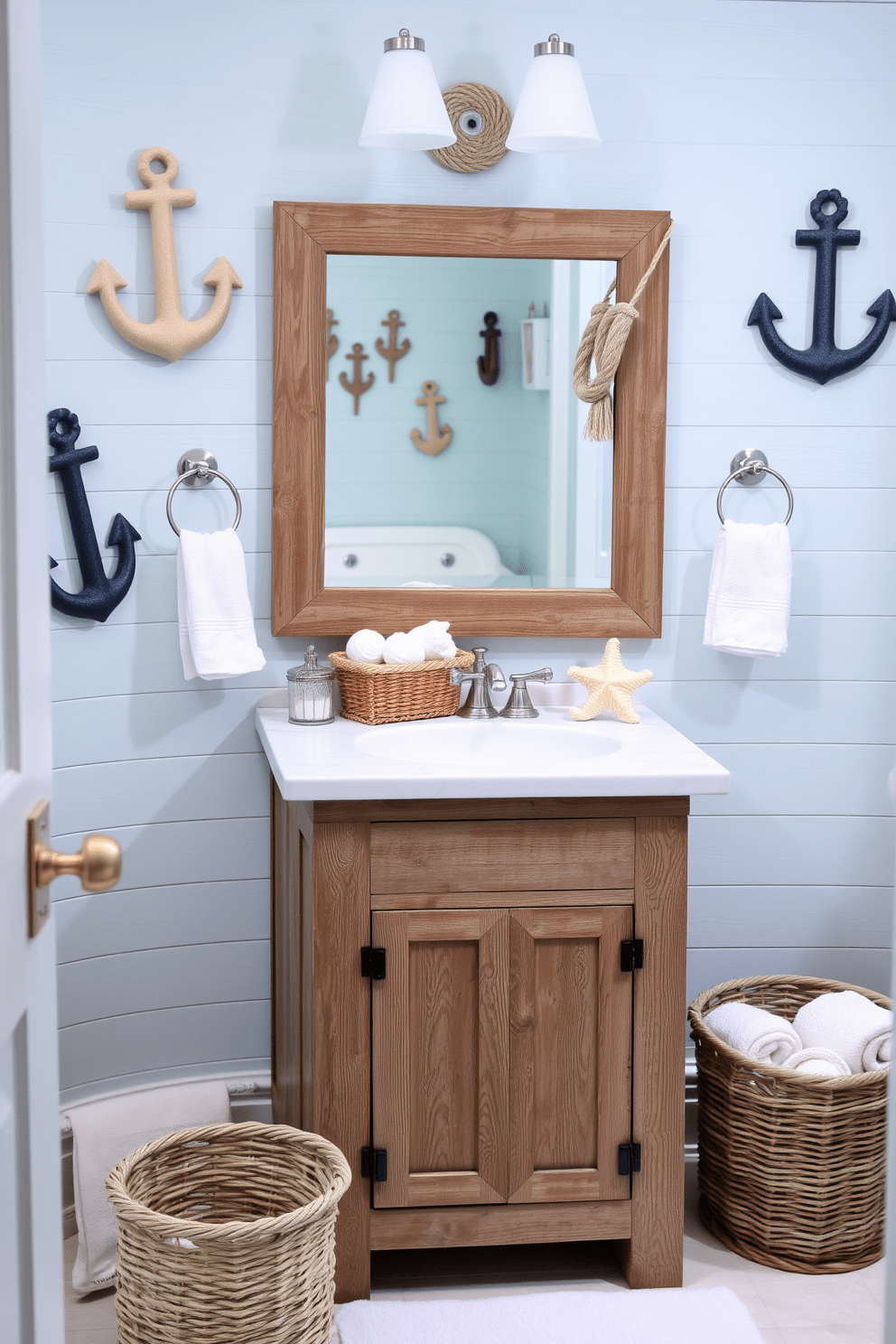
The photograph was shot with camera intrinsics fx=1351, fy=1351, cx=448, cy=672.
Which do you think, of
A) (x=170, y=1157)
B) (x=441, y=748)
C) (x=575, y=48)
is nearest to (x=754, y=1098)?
(x=441, y=748)

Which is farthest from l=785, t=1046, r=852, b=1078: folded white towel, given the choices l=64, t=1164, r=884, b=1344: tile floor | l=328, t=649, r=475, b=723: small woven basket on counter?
l=328, t=649, r=475, b=723: small woven basket on counter

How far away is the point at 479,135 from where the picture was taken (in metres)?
2.42

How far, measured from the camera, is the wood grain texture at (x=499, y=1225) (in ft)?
6.95

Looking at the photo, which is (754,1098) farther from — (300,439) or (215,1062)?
(300,439)

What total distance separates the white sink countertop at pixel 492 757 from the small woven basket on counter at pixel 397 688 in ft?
0.07

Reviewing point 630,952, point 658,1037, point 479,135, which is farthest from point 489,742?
point 479,135

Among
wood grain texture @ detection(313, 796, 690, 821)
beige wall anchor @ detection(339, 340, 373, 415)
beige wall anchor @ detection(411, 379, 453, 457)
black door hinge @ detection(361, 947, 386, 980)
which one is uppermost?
beige wall anchor @ detection(339, 340, 373, 415)

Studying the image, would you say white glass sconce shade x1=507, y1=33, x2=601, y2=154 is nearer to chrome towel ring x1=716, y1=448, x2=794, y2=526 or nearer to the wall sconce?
the wall sconce

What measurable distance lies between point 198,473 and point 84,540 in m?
0.23

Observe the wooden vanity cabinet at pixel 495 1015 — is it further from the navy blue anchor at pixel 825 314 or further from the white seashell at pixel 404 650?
the navy blue anchor at pixel 825 314

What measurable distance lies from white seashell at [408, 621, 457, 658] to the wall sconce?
32.7 inches

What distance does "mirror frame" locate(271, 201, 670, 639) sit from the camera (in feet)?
7.91

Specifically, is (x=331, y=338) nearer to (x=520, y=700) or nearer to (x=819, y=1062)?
(x=520, y=700)

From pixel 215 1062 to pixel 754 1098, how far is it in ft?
3.35
